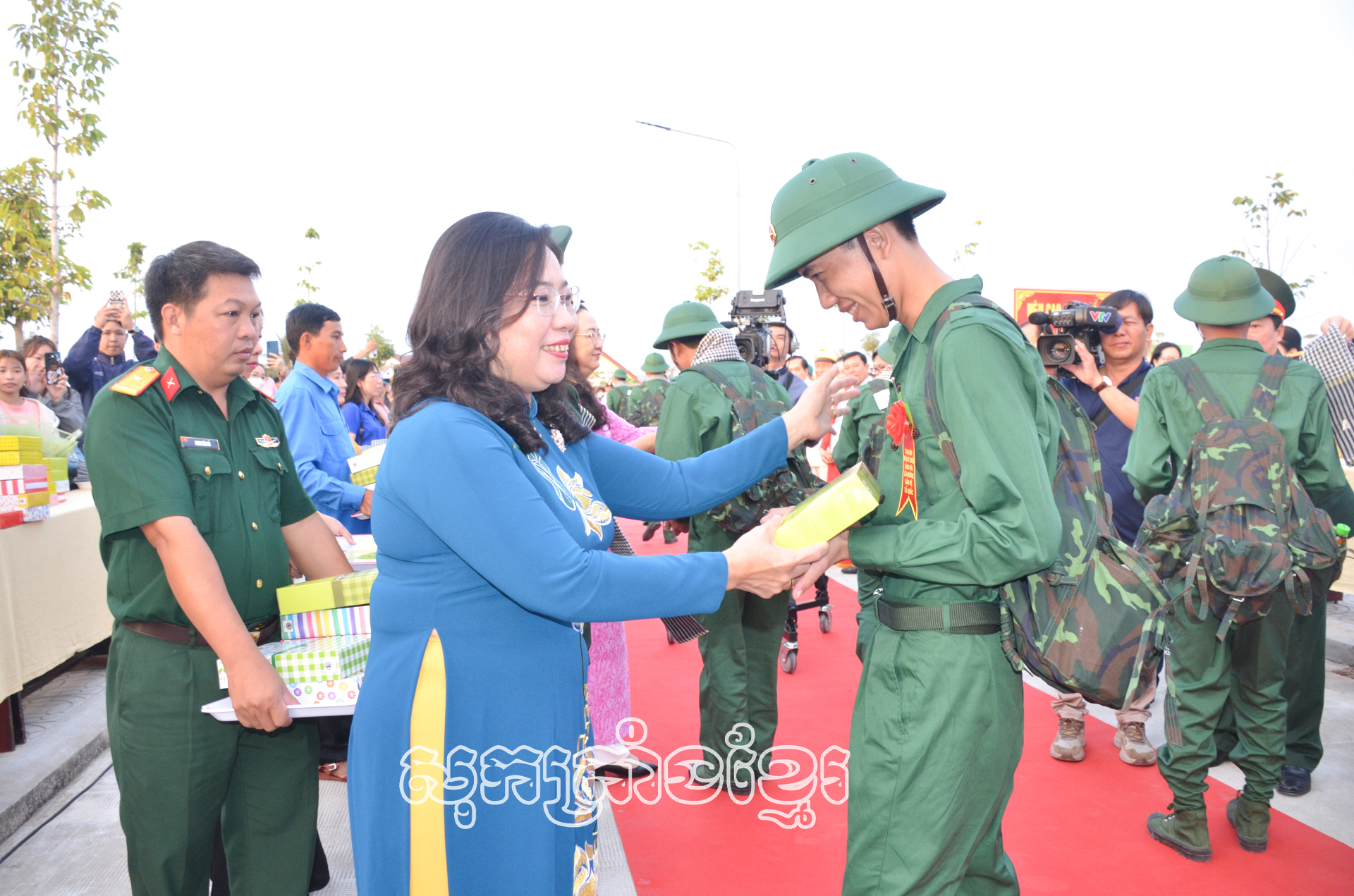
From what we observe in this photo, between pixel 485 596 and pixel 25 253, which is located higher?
pixel 25 253

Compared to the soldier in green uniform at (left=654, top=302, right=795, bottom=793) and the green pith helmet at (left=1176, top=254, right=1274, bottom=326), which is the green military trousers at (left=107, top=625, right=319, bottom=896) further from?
the green pith helmet at (left=1176, top=254, right=1274, bottom=326)

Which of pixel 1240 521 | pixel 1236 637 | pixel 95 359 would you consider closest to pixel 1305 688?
pixel 1236 637

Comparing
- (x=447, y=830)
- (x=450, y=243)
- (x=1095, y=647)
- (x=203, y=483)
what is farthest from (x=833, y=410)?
(x=203, y=483)

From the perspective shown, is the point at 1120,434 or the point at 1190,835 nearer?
the point at 1190,835

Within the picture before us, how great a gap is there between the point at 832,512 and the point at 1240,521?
90.2 inches

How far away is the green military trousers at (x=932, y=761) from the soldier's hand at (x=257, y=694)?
57.5 inches

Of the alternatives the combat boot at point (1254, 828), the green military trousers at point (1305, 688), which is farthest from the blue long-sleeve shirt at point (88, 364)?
the green military trousers at point (1305, 688)

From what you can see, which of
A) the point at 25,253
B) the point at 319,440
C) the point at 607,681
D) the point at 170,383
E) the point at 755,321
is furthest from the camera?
the point at 25,253

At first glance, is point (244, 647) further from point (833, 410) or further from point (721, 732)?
point (721, 732)

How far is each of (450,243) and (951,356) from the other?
3.59 feet

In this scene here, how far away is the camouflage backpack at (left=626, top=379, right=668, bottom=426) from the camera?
12.0 metres

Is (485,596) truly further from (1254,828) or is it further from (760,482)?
(1254,828)

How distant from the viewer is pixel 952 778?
68.6 inches

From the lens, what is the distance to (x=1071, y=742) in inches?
163
